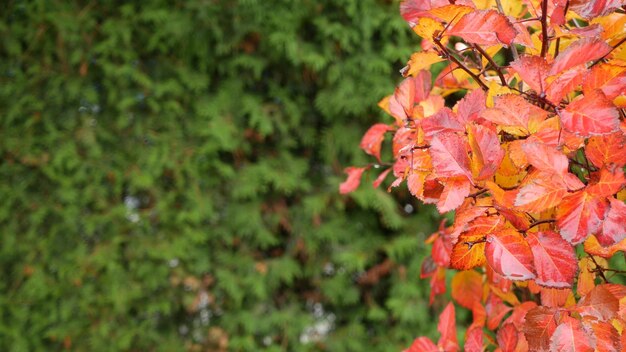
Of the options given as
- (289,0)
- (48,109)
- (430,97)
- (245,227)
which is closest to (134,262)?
(245,227)

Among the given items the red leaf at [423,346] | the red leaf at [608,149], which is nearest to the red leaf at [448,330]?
the red leaf at [423,346]

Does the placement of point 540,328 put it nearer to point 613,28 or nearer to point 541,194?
point 541,194

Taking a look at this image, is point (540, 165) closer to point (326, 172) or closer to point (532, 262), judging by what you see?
point (532, 262)

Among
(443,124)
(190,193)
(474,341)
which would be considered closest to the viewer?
(443,124)

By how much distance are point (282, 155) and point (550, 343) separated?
5.24 feet

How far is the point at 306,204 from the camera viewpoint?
2.10m

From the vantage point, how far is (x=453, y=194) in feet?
2.06

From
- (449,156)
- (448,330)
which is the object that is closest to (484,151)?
(449,156)

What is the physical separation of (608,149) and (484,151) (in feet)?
0.44

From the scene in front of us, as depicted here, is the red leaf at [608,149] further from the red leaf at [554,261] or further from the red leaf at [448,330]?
the red leaf at [448,330]

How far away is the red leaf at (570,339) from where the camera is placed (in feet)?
1.94

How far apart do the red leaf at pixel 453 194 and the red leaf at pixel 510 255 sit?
5cm

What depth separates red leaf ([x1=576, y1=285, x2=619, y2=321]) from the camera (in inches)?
24.5

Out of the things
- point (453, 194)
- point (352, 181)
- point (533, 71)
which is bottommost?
point (352, 181)
